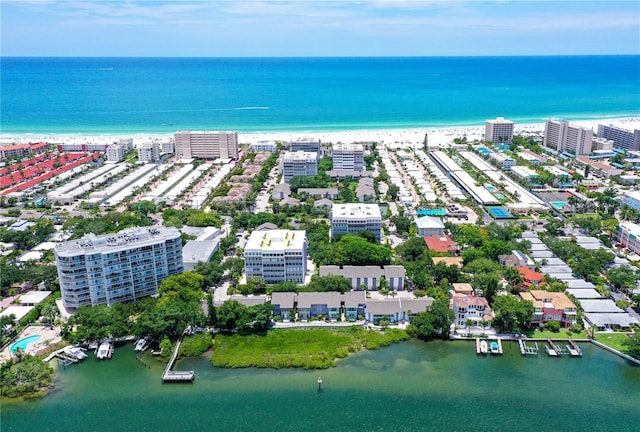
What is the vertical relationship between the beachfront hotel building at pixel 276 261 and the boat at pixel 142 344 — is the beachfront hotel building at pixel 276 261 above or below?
above

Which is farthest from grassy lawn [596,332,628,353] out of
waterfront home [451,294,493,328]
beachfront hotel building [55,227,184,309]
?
beachfront hotel building [55,227,184,309]

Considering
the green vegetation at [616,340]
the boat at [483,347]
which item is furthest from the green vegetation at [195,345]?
the green vegetation at [616,340]

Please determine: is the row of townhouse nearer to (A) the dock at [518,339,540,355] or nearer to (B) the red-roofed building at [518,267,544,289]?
(A) the dock at [518,339,540,355]

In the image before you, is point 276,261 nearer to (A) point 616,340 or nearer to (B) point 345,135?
(A) point 616,340

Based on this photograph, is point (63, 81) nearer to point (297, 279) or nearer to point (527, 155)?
point (527, 155)

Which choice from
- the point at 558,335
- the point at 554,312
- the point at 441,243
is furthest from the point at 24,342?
the point at 554,312

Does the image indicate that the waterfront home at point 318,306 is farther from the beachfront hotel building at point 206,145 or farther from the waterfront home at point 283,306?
the beachfront hotel building at point 206,145
